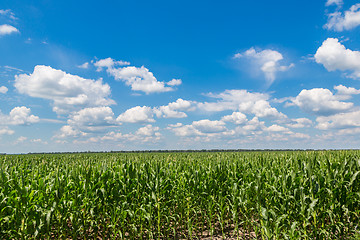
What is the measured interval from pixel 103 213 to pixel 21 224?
2.11 m

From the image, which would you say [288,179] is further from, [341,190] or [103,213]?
[103,213]

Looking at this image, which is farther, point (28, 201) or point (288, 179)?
point (288, 179)

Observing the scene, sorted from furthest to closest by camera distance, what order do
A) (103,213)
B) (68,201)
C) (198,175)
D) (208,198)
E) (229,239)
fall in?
(198,175) < (208,198) < (229,239) < (103,213) < (68,201)

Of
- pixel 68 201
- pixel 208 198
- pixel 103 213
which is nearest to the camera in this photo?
pixel 68 201

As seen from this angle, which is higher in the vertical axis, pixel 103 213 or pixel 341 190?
pixel 341 190

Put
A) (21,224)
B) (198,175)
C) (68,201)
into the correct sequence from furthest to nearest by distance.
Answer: (198,175) → (68,201) → (21,224)

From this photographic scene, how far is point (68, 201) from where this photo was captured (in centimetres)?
677

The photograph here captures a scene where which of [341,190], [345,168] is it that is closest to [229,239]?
[341,190]

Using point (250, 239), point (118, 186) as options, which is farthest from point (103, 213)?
point (250, 239)

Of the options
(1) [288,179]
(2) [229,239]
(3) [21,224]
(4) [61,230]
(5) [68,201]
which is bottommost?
(2) [229,239]

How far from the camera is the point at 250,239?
24.8ft

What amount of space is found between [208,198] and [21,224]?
571 centimetres

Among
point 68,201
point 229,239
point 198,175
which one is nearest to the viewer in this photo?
point 68,201

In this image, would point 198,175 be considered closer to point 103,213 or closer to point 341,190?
point 103,213
